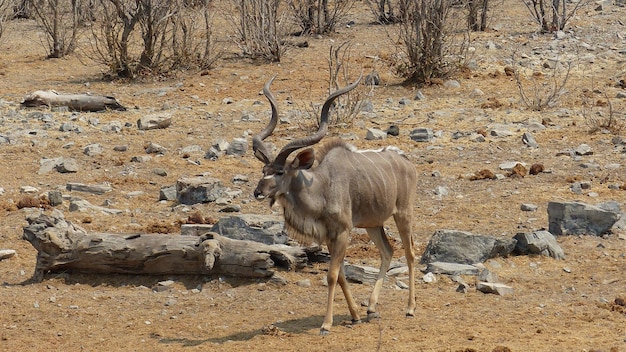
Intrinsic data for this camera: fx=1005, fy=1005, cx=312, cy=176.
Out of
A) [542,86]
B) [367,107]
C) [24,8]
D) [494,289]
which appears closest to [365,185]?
[494,289]

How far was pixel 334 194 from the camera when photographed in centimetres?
734

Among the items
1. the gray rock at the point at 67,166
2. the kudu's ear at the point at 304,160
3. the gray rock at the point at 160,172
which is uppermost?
the kudu's ear at the point at 304,160

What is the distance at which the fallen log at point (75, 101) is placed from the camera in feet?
51.6

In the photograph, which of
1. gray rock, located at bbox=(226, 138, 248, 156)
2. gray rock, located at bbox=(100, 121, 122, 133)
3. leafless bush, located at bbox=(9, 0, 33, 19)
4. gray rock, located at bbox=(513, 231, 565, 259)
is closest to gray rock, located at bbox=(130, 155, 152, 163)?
gray rock, located at bbox=(226, 138, 248, 156)

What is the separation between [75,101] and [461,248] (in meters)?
8.54

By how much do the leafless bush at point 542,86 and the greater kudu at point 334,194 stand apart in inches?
307

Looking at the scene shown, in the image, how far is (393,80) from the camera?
1748 cm

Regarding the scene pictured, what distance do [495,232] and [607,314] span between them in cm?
264

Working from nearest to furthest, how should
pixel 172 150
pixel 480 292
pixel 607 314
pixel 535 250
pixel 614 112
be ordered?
pixel 607 314 < pixel 480 292 < pixel 535 250 < pixel 172 150 < pixel 614 112

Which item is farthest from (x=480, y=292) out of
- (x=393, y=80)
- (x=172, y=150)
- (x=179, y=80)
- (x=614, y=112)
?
(x=179, y=80)

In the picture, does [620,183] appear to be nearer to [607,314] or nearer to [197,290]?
[607,314]

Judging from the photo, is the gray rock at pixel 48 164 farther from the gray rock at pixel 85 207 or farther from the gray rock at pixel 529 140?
the gray rock at pixel 529 140

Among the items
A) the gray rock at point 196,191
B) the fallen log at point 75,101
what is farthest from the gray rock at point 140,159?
the fallen log at point 75,101

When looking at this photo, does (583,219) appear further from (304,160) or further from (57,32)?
(57,32)
